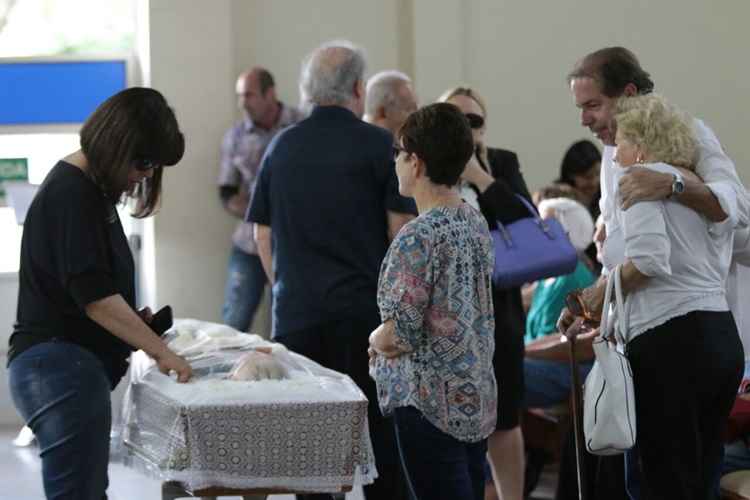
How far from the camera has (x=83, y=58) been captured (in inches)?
309

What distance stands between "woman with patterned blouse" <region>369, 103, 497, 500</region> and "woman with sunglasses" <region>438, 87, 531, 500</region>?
108cm

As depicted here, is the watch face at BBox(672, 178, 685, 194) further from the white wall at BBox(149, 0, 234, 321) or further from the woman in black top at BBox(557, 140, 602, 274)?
the white wall at BBox(149, 0, 234, 321)

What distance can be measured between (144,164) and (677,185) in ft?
4.00

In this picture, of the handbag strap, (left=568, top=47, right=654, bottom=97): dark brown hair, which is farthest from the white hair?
(left=568, top=47, right=654, bottom=97): dark brown hair

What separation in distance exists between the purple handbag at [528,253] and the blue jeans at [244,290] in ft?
9.96

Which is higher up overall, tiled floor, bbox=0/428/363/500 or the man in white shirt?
the man in white shirt

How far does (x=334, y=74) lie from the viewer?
444 cm

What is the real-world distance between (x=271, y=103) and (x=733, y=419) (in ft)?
11.9

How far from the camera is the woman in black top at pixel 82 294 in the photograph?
3.15 m

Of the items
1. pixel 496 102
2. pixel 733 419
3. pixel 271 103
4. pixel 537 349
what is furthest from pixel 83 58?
pixel 733 419

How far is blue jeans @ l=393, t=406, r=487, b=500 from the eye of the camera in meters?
3.38

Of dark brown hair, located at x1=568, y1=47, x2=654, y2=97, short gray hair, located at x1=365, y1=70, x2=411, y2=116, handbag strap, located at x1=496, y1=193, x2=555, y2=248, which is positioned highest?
dark brown hair, located at x1=568, y1=47, x2=654, y2=97

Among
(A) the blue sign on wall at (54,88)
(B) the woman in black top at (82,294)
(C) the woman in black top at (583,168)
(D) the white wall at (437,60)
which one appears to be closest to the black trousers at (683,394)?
(B) the woman in black top at (82,294)

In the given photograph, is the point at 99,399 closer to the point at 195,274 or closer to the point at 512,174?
the point at 512,174
